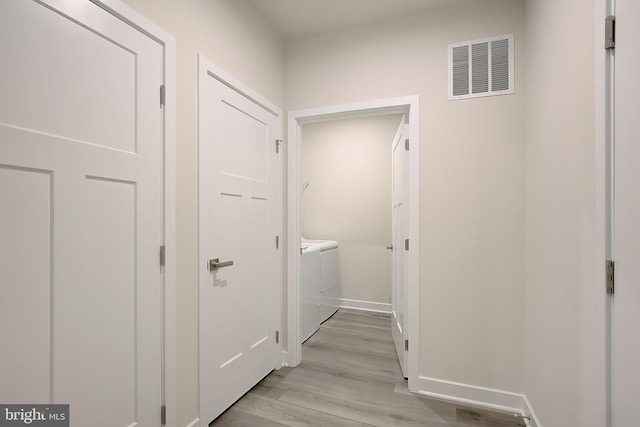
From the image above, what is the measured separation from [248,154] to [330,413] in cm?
177

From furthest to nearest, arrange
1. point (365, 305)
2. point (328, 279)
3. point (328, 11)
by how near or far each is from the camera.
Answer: point (365, 305) → point (328, 279) → point (328, 11)

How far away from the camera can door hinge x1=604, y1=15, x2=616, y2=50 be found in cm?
97

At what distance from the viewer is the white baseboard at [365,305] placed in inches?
154

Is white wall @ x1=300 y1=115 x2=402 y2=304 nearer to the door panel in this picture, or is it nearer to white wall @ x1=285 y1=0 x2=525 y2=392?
white wall @ x1=285 y1=0 x2=525 y2=392

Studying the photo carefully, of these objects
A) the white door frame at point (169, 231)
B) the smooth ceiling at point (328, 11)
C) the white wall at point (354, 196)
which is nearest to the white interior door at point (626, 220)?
the smooth ceiling at point (328, 11)

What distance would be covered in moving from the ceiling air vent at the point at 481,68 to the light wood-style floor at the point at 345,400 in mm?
2059

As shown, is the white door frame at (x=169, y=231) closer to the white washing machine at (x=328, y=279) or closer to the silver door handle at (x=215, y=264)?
the silver door handle at (x=215, y=264)

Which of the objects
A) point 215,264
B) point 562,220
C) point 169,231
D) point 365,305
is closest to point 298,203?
point 215,264

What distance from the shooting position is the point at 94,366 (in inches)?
45.6

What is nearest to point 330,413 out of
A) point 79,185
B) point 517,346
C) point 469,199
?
point 517,346

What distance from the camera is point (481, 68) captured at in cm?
201

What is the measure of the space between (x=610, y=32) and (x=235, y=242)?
1958mm

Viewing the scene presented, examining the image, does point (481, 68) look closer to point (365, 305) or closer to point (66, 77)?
point (66, 77)

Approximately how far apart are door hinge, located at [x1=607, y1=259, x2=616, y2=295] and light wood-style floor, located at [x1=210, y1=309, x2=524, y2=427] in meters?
1.28
